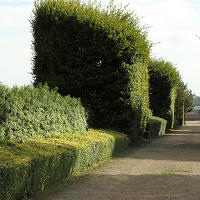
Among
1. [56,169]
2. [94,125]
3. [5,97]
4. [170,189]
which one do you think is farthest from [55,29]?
[170,189]

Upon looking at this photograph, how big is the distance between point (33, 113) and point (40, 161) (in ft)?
9.96

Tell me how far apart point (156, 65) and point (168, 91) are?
292 centimetres

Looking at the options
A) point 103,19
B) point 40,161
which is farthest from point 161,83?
point 40,161

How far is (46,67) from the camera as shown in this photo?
19.7 metres

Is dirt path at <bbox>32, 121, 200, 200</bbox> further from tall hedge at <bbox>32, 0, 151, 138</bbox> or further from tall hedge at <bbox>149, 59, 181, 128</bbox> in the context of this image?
tall hedge at <bbox>149, 59, 181, 128</bbox>

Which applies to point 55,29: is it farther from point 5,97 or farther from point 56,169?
A: point 56,169

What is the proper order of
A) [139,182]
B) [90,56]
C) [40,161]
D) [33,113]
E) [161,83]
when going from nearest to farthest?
[40,161] → [139,182] → [33,113] → [90,56] → [161,83]

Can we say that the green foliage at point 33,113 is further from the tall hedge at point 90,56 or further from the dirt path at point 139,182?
the tall hedge at point 90,56

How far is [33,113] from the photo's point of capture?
11.1 meters

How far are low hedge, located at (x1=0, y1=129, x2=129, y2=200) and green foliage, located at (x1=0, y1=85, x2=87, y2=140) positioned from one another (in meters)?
0.35

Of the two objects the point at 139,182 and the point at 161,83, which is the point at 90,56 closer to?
the point at 139,182

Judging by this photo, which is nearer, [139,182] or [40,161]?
[40,161]

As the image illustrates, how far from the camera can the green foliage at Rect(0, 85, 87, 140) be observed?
31.3ft

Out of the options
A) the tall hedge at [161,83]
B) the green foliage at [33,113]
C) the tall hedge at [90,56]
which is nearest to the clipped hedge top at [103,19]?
the tall hedge at [90,56]
